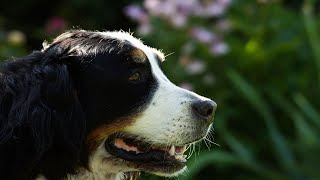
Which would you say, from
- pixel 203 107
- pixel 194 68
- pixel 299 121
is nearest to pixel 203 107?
pixel 203 107

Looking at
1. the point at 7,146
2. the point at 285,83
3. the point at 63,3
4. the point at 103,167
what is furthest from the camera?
the point at 63,3

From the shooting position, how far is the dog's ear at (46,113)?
334 centimetres

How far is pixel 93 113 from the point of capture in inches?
140

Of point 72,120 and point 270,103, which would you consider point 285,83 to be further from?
point 72,120

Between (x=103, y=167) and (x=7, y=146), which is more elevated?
(x=7, y=146)

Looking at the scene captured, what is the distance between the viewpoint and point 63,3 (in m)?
9.28

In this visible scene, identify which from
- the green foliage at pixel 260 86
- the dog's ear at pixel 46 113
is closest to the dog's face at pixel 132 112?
the dog's ear at pixel 46 113

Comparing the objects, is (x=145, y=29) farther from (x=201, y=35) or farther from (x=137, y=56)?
(x=137, y=56)

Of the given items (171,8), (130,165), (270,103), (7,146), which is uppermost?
(7,146)

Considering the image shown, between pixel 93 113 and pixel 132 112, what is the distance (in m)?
0.17

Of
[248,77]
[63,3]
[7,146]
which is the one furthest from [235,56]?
[7,146]

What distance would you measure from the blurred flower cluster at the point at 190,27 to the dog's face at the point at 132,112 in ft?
9.54

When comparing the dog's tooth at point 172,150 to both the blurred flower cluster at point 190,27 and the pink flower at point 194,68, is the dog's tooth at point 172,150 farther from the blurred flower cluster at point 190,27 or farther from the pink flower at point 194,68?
the pink flower at point 194,68

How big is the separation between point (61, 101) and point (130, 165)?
1.46 feet
